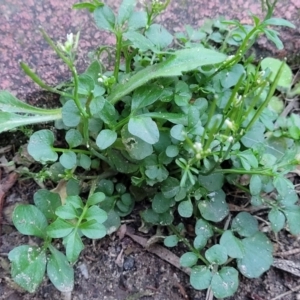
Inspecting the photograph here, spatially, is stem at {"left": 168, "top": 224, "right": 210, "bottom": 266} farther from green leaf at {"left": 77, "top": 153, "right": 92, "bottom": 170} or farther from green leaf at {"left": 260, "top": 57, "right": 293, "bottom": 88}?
green leaf at {"left": 260, "top": 57, "right": 293, "bottom": 88}

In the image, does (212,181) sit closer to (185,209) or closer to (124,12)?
(185,209)

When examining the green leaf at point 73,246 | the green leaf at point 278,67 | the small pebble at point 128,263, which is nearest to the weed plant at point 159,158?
the green leaf at point 73,246

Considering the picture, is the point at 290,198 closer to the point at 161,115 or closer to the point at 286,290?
the point at 286,290

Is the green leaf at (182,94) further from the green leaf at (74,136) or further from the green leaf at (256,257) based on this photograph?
the green leaf at (256,257)

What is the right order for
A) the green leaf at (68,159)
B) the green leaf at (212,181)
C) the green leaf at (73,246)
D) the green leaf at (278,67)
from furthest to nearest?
the green leaf at (278,67) < the green leaf at (212,181) < the green leaf at (68,159) < the green leaf at (73,246)

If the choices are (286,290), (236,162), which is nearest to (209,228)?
(236,162)

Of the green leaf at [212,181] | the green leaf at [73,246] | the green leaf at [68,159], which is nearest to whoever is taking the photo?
the green leaf at [73,246]

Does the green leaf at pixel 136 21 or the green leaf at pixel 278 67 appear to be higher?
the green leaf at pixel 136 21
